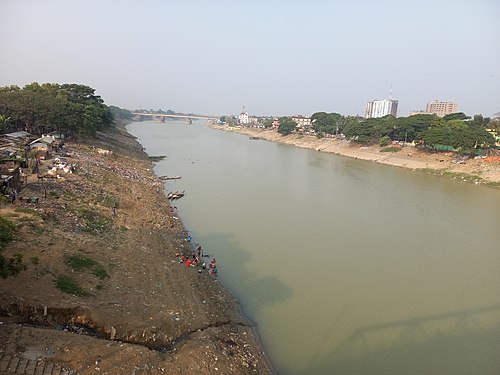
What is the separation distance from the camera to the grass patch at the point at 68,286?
9.50 m

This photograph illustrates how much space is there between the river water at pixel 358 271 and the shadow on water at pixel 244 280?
44 millimetres

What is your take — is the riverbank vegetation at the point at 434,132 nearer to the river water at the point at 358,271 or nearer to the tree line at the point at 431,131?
the tree line at the point at 431,131

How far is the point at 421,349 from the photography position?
10.1 metres

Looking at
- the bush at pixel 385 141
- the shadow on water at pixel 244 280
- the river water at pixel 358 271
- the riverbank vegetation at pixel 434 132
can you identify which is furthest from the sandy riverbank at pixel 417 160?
the shadow on water at pixel 244 280

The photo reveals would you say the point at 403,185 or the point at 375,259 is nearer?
the point at 375,259

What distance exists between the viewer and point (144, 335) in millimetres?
8625

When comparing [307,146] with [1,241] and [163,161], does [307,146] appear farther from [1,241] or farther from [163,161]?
[1,241]

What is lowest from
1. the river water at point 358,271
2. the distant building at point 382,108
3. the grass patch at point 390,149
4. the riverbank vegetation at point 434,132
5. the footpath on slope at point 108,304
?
the river water at point 358,271

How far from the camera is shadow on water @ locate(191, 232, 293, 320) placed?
12016 mm

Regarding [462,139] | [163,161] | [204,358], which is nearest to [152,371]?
[204,358]

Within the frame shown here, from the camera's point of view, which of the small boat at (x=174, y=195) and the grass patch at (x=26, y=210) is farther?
the small boat at (x=174, y=195)

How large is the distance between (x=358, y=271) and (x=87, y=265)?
1005 cm

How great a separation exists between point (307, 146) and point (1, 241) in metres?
66.9


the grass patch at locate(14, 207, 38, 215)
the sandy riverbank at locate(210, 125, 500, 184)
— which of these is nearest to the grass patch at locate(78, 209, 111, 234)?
the grass patch at locate(14, 207, 38, 215)
